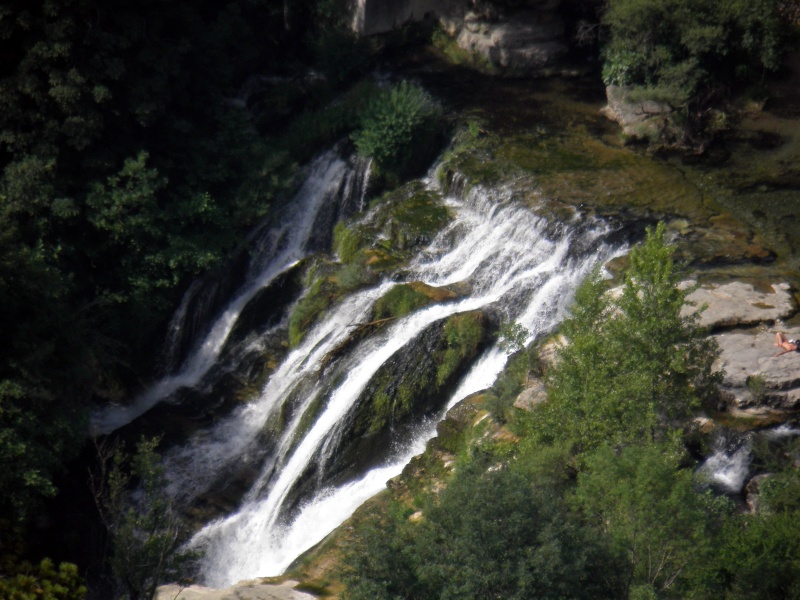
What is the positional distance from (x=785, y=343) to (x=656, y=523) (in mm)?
5854

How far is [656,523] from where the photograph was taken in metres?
10.0

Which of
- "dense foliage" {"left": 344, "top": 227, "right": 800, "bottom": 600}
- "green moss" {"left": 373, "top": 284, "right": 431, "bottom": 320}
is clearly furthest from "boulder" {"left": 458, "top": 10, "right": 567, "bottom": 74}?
"dense foliage" {"left": 344, "top": 227, "right": 800, "bottom": 600}

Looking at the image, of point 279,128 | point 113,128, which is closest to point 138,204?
point 113,128

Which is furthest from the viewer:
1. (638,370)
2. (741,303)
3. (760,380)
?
(741,303)

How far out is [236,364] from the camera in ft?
64.1

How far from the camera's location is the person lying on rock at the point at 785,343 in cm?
1432

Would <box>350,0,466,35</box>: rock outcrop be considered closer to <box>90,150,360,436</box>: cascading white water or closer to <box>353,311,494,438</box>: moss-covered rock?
<box>90,150,360,436</box>: cascading white water

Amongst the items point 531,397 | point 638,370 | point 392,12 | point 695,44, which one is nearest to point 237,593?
point 531,397

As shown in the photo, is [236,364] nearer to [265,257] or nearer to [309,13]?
[265,257]

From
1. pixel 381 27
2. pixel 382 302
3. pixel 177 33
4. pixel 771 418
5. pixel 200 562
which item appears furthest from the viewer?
pixel 381 27

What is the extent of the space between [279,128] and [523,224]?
28.4 feet

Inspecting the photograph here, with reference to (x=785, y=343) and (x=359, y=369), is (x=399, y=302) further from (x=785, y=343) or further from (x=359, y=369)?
(x=785, y=343)

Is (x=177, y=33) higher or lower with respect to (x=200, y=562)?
higher

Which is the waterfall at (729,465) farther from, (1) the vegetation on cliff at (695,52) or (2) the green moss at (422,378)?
(1) the vegetation on cliff at (695,52)
